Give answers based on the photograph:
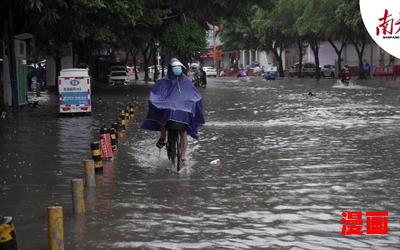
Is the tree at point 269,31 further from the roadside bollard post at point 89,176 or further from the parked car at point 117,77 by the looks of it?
the roadside bollard post at point 89,176

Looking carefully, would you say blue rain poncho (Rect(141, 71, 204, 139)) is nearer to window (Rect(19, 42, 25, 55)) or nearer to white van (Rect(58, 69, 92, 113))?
white van (Rect(58, 69, 92, 113))

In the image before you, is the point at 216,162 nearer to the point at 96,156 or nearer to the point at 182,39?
the point at 96,156

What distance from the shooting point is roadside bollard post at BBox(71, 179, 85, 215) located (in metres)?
7.73

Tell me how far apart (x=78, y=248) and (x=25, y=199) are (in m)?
2.69

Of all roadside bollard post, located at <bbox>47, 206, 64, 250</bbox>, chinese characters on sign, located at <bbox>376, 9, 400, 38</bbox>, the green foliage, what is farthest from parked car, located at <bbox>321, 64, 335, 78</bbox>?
chinese characters on sign, located at <bbox>376, 9, 400, 38</bbox>

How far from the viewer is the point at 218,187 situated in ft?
31.3

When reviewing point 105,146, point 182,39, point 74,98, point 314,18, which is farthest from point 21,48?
point 314,18

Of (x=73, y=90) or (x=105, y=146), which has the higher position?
(x=73, y=90)

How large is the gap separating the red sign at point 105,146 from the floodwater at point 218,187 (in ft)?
1.27

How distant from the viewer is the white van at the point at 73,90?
831 inches

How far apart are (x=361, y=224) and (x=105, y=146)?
6.27m

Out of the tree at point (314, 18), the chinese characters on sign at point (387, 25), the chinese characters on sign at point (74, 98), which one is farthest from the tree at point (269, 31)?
the chinese characters on sign at point (387, 25)

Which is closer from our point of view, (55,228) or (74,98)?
(55,228)

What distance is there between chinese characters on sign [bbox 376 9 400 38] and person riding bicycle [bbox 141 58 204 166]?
264 inches
